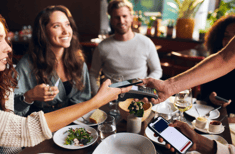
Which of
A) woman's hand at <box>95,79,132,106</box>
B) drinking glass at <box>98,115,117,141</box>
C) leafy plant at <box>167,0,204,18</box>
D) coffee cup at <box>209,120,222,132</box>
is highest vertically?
leafy plant at <box>167,0,204,18</box>

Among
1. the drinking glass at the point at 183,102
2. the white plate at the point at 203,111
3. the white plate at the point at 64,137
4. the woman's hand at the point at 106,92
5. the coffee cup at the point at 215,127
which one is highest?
the woman's hand at the point at 106,92

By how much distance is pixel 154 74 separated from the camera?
7.65 ft

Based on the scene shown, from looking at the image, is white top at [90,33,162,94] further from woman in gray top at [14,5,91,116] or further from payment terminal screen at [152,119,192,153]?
payment terminal screen at [152,119,192,153]

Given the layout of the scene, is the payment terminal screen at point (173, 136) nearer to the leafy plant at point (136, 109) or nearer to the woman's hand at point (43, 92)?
the leafy plant at point (136, 109)

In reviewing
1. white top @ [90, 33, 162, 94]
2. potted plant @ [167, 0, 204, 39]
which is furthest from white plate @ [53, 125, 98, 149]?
potted plant @ [167, 0, 204, 39]

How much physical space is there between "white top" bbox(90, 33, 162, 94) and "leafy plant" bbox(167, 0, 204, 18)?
5.71 feet

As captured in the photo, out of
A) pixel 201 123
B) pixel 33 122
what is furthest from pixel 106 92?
pixel 201 123

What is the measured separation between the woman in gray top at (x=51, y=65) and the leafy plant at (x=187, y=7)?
8.36 feet

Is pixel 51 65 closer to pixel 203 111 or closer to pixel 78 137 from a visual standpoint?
pixel 78 137

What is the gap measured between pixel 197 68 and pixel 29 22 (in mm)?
5402

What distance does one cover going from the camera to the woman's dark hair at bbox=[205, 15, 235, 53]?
2.13 m

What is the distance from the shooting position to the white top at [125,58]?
232 cm

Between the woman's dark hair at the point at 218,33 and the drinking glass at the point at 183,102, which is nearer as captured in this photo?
the drinking glass at the point at 183,102

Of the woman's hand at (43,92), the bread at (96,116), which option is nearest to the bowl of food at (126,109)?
the bread at (96,116)
